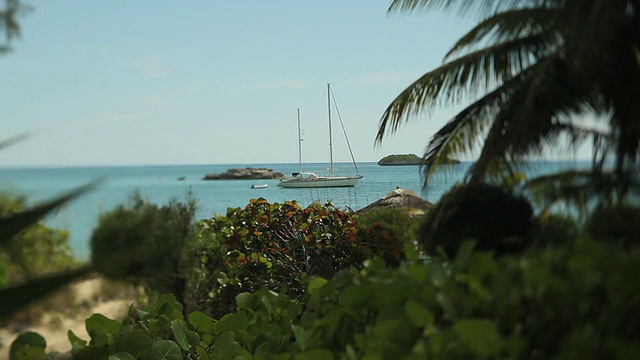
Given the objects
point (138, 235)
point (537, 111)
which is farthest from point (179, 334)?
point (537, 111)

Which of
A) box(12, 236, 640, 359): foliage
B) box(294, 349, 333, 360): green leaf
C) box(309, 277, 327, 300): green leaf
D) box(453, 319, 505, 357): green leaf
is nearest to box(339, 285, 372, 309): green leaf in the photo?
box(12, 236, 640, 359): foliage

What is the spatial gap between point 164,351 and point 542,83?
5.86 ft

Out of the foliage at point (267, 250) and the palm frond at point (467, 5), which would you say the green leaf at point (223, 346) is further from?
the foliage at point (267, 250)

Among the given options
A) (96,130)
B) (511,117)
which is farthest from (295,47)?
(511,117)

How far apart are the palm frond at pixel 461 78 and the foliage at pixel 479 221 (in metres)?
0.36

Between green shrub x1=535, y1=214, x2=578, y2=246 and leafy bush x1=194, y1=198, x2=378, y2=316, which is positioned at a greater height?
green shrub x1=535, y1=214, x2=578, y2=246

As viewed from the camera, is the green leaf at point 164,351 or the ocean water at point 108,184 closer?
the ocean water at point 108,184

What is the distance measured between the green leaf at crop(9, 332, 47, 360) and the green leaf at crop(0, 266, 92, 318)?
3.87ft

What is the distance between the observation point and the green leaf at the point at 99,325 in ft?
9.36

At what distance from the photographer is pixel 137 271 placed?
2.57m

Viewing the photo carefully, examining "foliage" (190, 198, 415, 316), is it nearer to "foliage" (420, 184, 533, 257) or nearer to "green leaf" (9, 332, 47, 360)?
"green leaf" (9, 332, 47, 360)

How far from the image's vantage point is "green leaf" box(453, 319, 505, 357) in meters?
1.33

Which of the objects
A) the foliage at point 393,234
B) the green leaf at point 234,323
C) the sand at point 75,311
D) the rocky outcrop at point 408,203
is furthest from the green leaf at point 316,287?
the sand at point 75,311

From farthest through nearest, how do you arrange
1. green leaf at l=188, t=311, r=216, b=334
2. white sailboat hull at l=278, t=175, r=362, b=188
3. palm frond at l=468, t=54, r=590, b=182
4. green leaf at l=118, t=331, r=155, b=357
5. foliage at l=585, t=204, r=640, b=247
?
white sailboat hull at l=278, t=175, r=362, b=188
green leaf at l=188, t=311, r=216, b=334
green leaf at l=118, t=331, r=155, b=357
palm frond at l=468, t=54, r=590, b=182
foliage at l=585, t=204, r=640, b=247
